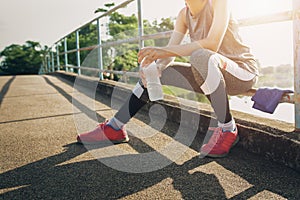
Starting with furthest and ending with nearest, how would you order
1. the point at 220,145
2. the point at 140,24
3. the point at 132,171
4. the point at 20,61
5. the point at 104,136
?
the point at 20,61 → the point at 140,24 → the point at 104,136 → the point at 220,145 → the point at 132,171

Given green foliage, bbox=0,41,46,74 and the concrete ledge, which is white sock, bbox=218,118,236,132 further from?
green foliage, bbox=0,41,46,74

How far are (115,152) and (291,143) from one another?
0.72 meters

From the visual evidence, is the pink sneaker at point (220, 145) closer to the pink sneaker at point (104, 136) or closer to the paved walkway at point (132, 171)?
the paved walkway at point (132, 171)

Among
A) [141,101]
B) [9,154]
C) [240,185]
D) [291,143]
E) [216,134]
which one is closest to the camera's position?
[240,185]

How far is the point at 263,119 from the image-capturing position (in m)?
1.57

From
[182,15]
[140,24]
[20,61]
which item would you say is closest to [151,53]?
[182,15]

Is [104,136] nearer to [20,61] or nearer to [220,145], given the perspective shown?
[220,145]

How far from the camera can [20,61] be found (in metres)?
34.1

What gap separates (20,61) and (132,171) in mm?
35512

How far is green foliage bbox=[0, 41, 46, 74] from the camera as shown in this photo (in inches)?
1316

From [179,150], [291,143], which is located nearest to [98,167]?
[179,150]

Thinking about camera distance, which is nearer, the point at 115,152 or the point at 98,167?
the point at 98,167

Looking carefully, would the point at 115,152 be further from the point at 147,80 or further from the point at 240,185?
the point at 240,185

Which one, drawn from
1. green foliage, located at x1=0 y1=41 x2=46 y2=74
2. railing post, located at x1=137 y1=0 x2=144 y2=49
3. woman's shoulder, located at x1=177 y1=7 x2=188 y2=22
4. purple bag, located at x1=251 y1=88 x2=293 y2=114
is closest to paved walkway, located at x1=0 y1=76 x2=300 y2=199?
purple bag, located at x1=251 y1=88 x2=293 y2=114
